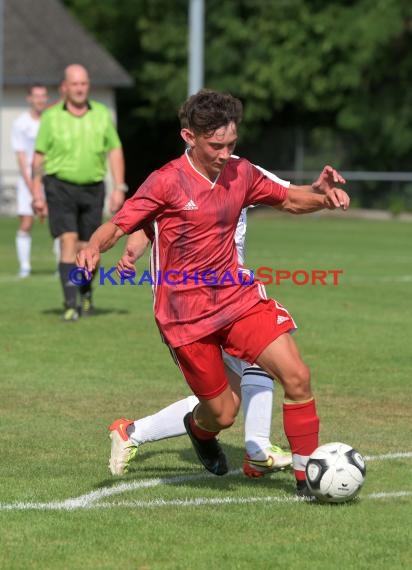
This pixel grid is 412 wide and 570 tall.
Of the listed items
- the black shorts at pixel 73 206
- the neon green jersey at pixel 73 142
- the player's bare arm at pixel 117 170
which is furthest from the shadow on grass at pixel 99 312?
the neon green jersey at pixel 73 142

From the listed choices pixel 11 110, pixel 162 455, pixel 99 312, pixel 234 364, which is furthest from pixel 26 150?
pixel 11 110

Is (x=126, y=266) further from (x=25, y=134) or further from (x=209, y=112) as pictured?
(x=25, y=134)

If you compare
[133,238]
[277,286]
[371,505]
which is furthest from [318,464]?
[277,286]

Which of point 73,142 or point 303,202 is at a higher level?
point 303,202

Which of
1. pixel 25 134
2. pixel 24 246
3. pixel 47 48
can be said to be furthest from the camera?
pixel 47 48

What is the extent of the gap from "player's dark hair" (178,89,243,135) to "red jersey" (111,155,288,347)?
0.80 feet

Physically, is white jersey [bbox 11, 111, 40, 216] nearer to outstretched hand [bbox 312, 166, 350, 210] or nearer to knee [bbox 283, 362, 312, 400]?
outstretched hand [bbox 312, 166, 350, 210]

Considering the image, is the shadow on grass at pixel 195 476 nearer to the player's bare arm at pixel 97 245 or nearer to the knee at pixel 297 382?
the knee at pixel 297 382

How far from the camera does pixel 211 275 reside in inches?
263

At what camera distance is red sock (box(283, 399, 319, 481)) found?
6.48 meters

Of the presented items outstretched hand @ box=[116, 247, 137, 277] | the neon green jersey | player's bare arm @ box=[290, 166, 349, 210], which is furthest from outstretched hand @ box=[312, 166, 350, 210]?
the neon green jersey

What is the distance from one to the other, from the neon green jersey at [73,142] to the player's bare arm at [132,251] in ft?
19.6

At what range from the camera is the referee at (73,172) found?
13.2 meters

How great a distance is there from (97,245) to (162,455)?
169cm
